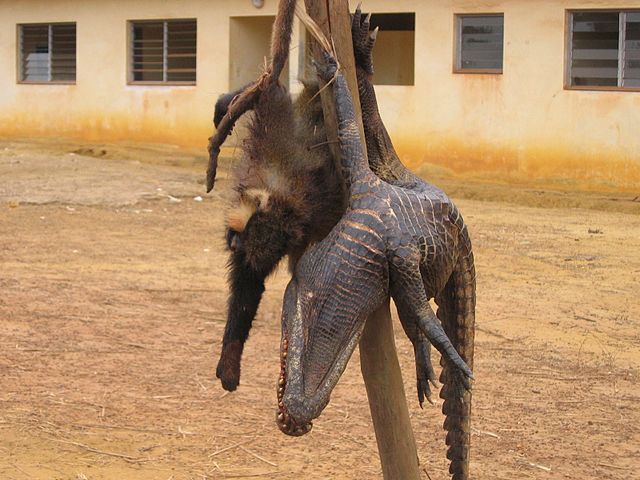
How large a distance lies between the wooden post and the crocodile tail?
0.56 feet

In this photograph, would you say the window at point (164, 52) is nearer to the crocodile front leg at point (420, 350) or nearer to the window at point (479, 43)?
the window at point (479, 43)

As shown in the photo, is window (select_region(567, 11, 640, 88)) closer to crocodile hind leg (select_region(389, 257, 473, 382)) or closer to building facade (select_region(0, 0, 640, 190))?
building facade (select_region(0, 0, 640, 190))

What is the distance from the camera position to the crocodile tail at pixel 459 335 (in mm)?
3162

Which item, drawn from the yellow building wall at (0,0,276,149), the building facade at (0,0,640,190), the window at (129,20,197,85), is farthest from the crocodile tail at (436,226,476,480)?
the window at (129,20,197,85)

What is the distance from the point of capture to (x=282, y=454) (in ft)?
16.0

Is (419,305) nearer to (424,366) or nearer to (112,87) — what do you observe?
(424,366)

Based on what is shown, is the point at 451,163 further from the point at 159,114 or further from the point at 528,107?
the point at 159,114

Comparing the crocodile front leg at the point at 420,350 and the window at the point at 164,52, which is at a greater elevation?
the window at the point at 164,52

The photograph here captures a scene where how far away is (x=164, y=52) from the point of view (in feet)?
58.3

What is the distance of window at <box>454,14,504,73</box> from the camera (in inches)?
593

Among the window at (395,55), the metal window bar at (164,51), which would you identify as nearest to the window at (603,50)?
the window at (395,55)

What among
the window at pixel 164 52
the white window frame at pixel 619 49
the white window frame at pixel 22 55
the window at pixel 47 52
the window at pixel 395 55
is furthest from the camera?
the window at pixel 395 55

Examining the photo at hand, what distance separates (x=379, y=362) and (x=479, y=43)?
12.6 meters

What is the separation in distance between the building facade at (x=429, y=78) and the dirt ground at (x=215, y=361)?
299cm
